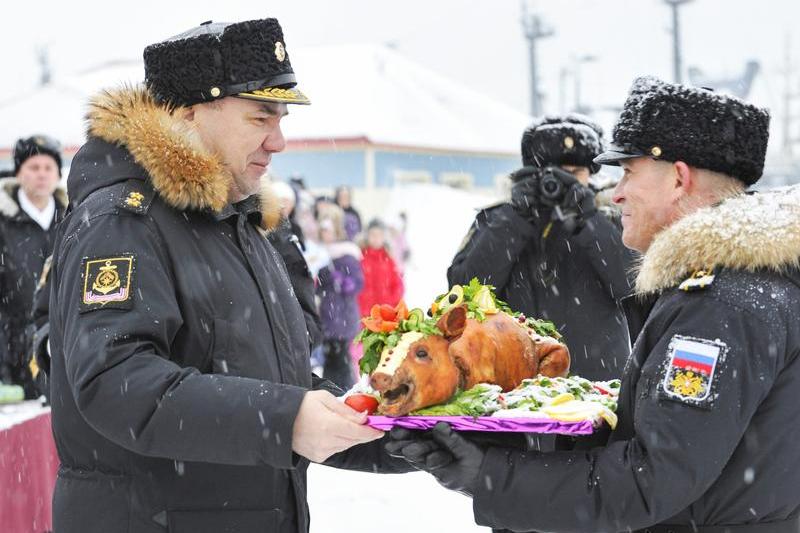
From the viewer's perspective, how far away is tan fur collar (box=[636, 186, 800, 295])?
7.34 ft

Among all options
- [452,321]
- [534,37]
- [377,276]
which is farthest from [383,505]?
[534,37]

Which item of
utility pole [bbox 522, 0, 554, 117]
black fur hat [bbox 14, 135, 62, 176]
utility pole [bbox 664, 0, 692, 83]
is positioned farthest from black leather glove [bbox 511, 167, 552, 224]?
utility pole [bbox 522, 0, 554, 117]

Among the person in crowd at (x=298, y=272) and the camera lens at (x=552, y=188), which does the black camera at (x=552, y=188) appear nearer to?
the camera lens at (x=552, y=188)

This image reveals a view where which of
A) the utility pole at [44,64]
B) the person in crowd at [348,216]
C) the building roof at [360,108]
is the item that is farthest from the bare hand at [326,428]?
the utility pole at [44,64]

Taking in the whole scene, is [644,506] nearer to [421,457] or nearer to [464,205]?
[421,457]

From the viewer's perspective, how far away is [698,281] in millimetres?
2227

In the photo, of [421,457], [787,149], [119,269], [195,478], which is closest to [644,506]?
[421,457]

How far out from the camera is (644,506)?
2193 mm

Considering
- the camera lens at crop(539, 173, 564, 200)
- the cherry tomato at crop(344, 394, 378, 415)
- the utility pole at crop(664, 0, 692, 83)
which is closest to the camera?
the cherry tomato at crop(344, 394, 378, 415)

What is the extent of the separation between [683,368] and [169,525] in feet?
4.21

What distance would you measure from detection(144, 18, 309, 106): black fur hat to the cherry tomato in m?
0.87

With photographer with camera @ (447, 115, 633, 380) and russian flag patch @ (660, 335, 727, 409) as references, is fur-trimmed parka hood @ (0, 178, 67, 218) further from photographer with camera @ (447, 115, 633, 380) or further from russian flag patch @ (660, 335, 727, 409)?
russian flag patch @ (660, 335, 727, 409)

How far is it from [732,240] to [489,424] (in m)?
0.69

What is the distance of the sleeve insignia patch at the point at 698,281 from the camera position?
2209 millimetres
